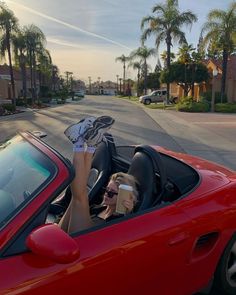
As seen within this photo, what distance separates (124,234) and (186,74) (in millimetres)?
39294

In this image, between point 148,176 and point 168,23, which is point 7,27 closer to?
point 168,23

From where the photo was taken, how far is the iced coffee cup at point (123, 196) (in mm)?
2422

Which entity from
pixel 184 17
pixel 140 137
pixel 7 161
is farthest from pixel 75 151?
pixel 184 17

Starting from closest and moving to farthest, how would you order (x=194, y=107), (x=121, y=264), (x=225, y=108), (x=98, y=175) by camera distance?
(x=121, y=264) → (x=98, y=175) → (x=225, y=108) → (x=194, y=107)

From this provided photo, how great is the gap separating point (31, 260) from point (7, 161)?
83cm

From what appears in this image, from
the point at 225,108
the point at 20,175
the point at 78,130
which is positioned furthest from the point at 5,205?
the point at 225,108

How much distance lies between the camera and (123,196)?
2430 millimetres

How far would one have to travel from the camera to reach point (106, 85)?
596 ft

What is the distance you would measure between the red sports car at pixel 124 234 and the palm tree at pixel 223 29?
104 feet

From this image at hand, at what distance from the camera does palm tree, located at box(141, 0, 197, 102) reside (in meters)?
38.7

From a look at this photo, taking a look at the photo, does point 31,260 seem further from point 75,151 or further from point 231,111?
point 231,111

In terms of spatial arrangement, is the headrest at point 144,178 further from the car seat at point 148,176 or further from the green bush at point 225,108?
the green bush at point 225,108

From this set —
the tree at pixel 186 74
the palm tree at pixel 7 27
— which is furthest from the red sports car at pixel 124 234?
the tree at pixel 186 74

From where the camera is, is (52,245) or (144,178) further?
(144,178)
